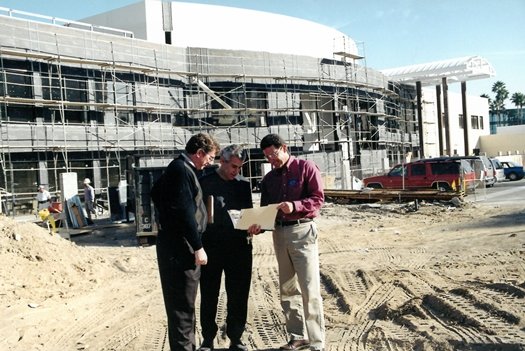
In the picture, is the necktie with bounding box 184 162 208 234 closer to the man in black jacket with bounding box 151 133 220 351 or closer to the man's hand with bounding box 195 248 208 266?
the man in black jacket with bounding box 151 133 220 351

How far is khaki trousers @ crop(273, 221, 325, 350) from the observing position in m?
4.49

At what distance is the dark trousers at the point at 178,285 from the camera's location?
3963 millimetres

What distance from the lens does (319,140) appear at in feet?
93.1

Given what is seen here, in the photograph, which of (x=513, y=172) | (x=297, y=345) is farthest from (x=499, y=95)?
(x=297, y=345)

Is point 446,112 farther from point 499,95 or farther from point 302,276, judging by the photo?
point 499,95

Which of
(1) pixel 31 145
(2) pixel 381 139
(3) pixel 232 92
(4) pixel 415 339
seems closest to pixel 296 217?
(4) pixel 415 339

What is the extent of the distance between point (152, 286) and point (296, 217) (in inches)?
165

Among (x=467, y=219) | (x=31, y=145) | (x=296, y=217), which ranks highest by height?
(x=31, y=145)

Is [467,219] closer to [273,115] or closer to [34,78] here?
[273,115]

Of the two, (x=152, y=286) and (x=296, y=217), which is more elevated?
(x=296, y=217)

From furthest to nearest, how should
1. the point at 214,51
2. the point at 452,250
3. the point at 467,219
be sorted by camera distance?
the point at 214,51
the point at 467,219
the point at 452,250

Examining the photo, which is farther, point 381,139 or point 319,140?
point 381,139

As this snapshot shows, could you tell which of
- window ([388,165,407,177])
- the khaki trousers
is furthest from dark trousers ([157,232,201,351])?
window ([388,165,407,177])

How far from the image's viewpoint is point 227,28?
30812 mm
